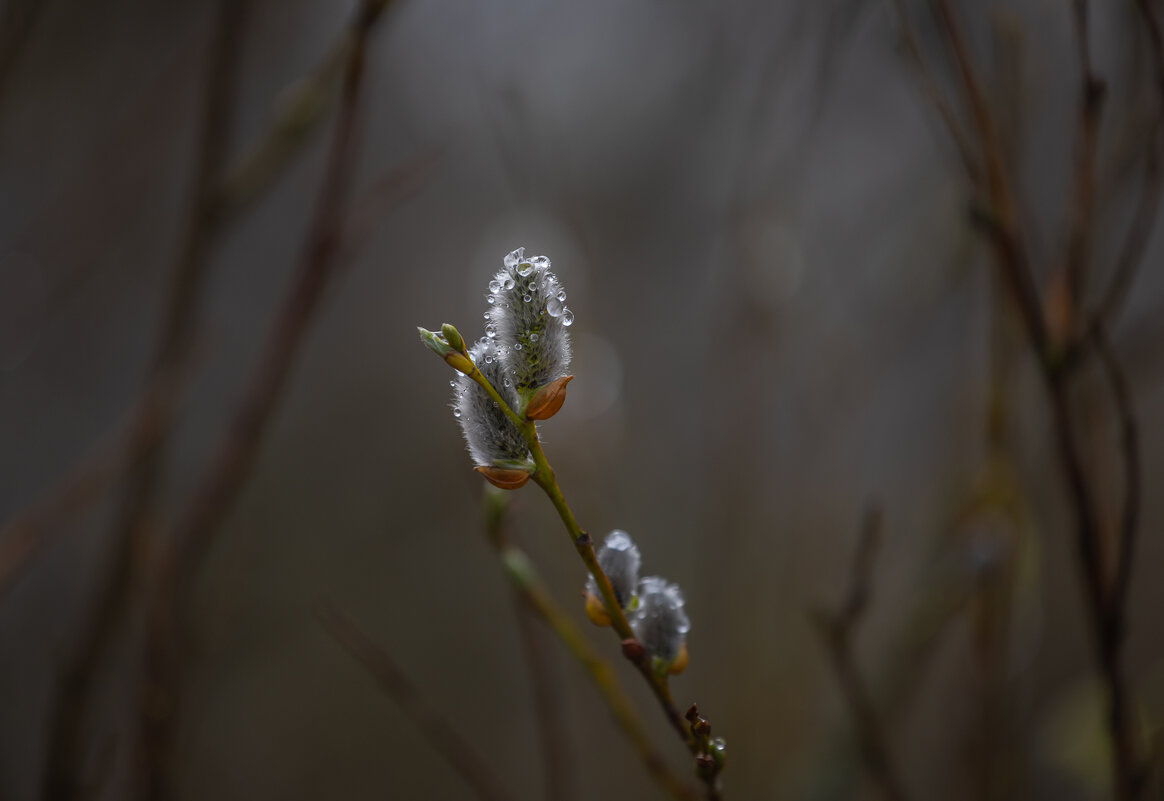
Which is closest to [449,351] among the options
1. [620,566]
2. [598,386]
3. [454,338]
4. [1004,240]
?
[454,338]

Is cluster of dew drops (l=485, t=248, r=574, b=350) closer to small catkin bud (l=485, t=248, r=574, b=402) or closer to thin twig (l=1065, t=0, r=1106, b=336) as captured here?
small catkin bud (l=485, t=248, r=574, b=402)

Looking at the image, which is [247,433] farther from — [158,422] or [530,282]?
[530,282]

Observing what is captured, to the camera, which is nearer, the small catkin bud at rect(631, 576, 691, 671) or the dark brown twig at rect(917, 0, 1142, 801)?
the small catkin bud at rect(631, 576, 691, 671)

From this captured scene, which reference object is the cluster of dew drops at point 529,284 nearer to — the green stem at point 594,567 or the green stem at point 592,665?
the green stem at point 594,567

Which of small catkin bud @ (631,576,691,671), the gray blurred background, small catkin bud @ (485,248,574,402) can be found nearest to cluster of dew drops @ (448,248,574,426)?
small catkin bud @ (485,248,574,402)

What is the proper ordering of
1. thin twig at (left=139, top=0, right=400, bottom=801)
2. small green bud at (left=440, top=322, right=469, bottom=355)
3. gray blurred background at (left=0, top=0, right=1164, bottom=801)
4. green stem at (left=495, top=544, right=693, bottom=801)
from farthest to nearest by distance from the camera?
gray blurred background at (left=0, top=0, right=1164, bottom=801) → thin twig at (left=139, top=0, right=400, bottom=801) → green stem at (left=495, top=544, right=693, bottom=801) → small green bud at (left=440, top=322, right=469, bottom=355)

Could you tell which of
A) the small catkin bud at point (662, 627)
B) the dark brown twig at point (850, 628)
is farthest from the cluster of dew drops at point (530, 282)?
the dark brown twig at point (850, 628)
